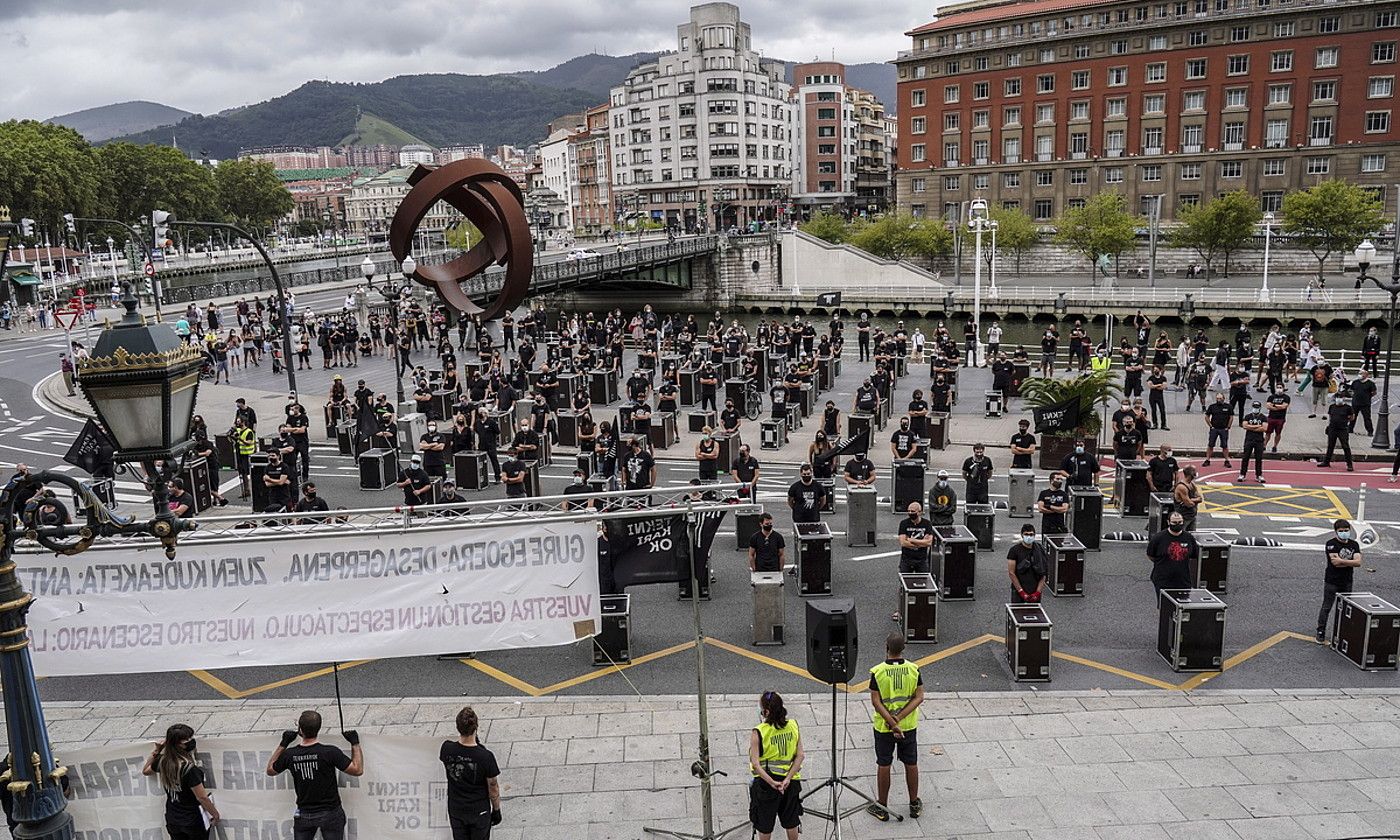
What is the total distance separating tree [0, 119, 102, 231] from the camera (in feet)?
261

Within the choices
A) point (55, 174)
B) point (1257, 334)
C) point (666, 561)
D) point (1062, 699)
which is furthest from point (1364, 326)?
point (55, 174)

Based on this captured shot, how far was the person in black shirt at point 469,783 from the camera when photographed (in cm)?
767

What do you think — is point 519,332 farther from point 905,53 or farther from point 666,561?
point 905,53

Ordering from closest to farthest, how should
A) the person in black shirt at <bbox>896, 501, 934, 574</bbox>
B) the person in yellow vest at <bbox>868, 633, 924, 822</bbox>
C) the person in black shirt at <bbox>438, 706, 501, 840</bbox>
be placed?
1. the person in black shirt at <bbox>438, 706, 501, 840</bbox>
2. the person in yellow vest at <bbox>868, 633, 924, 822</bbox>
3. the person in black shirt at <bbox>896, 501, 934, 574</bbox>

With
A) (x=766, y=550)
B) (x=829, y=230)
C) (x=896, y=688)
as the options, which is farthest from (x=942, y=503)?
(x=829, y=230)

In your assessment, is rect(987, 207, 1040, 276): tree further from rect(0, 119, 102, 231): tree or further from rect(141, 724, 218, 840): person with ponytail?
rect(0, 119, 102, 231): tree

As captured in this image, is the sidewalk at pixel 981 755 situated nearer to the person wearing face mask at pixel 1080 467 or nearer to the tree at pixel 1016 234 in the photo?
the person wearing face mask at pixel 1080 467

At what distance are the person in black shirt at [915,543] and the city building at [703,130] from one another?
114 metres

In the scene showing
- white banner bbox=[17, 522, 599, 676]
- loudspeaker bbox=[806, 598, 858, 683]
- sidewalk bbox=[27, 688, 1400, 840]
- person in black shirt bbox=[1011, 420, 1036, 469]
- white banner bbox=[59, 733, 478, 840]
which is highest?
white banner bbox=[17, 522, 599, 676]

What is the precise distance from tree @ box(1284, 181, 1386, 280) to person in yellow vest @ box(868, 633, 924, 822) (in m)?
63.6

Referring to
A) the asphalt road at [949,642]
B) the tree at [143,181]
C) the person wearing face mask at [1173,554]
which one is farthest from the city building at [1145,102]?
the tree at [143,181]

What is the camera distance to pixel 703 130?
12950 cm

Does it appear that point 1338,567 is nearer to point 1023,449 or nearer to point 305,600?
point 1023,449

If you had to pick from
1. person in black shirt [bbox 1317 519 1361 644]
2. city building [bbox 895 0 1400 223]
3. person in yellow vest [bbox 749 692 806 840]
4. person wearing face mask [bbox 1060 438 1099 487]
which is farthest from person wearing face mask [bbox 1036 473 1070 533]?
city building [bbox 895 0 1400 223]
